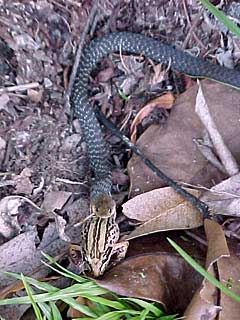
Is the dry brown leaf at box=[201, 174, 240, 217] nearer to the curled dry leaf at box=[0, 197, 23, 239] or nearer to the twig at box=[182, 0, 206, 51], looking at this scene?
the twig at box=[182, 0, 206, 51]

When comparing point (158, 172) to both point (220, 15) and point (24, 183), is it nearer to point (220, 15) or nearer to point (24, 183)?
point (24, 183)

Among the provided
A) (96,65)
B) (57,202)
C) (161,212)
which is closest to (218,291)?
(161,212)

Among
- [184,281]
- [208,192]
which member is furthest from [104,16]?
[184,281]

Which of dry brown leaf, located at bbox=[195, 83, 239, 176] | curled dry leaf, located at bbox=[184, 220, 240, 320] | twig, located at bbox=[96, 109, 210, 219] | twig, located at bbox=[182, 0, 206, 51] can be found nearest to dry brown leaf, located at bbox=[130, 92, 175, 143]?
twig, located at bbox=[96, 109, 210, 219]

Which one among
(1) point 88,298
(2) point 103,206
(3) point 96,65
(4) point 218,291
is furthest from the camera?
(3) point 96,65

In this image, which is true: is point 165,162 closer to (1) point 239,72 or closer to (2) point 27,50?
(1) point 239,72

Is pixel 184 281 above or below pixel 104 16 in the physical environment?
below

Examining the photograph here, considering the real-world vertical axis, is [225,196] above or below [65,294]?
above
